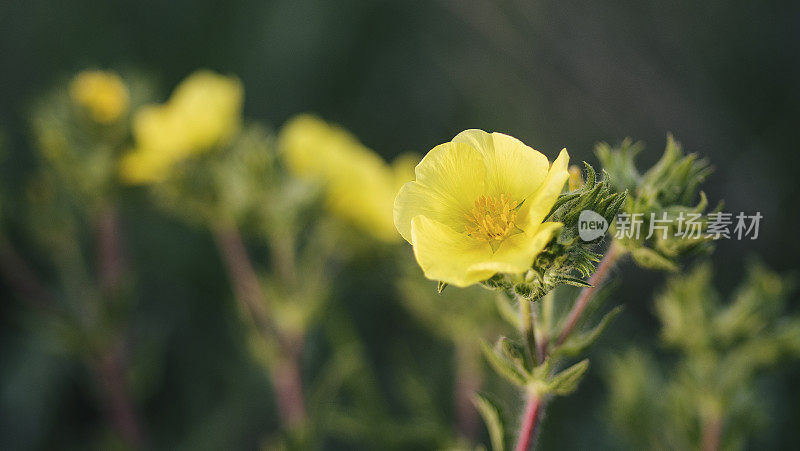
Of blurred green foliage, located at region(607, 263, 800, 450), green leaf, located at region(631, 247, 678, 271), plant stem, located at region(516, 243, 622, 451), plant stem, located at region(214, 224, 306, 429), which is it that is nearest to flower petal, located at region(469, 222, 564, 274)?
plant stem, located at region(516, 243, 622, 451)

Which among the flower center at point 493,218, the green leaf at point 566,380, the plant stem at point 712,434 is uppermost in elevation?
the flower center at point 493,218

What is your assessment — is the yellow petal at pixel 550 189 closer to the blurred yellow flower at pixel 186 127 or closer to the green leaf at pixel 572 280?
the green leaf at pixel 572 280

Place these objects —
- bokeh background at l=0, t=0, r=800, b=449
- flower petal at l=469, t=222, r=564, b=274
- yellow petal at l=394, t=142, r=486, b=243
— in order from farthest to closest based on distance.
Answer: bokeh background at l=0, t=0, r=800, b=449 < yellow petal at l=394, t=142, r=486, b=243 < flower petal at l=469, t=222, r=564, b=274

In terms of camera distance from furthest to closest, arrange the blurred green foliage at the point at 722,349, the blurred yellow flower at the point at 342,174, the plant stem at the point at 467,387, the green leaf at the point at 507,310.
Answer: the plant stem at the point at 467,387, the blurred yellow flower at the point at 342,174, the blurred green foliage at the point at 722,349, the green leaf at the point at 507,310

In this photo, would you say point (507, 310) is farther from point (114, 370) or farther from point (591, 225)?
point (114, 370)

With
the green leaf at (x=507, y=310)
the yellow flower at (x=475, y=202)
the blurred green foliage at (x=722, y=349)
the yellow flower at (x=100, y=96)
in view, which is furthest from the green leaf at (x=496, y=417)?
the yellow flower at (x=100, y=96)

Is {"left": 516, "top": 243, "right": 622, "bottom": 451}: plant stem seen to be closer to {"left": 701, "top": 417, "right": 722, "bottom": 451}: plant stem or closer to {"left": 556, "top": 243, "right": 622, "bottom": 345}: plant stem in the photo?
{"left": 556, "top": 243, "right": 622, "bottom": 345}: plant stem

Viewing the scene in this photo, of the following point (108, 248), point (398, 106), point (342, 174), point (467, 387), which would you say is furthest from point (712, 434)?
point (398, 106)
